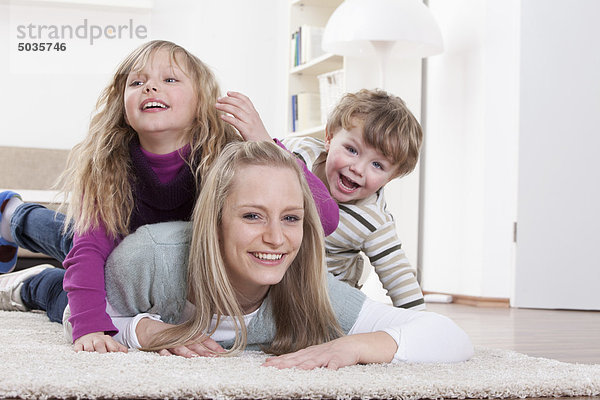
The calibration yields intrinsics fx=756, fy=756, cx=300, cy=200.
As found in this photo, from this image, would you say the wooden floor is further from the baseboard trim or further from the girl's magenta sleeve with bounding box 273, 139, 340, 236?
the girl's magenta sleeve with bounding box 273, 139, 340, 236

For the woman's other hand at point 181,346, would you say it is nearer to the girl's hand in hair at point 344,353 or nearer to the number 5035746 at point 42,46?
the girl's hand in hair at point 344,353

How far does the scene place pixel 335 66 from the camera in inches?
157

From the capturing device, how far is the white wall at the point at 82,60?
4223mm

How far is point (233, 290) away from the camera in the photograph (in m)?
1.35

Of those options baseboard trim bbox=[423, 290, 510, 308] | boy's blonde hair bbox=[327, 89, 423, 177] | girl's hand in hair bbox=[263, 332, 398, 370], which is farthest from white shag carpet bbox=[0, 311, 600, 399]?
baseboard trim bbox=[423, 290, 510, 308]

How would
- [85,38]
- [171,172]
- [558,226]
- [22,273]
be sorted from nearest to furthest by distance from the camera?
[171,172]
[22,273]
[558,226]
[85,38]

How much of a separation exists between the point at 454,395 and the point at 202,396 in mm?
358

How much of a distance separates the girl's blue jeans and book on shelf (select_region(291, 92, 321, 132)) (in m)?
2.10

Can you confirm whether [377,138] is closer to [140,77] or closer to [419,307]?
[419,307]

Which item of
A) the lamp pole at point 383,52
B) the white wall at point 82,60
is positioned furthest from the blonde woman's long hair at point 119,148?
the white wall at point 82,60

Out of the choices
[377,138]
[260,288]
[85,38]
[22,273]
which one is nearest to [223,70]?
[85,38]

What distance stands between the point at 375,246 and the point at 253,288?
1.88ft

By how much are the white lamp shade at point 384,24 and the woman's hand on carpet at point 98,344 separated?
2.21 m

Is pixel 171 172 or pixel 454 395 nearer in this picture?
pixel 454 395
